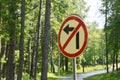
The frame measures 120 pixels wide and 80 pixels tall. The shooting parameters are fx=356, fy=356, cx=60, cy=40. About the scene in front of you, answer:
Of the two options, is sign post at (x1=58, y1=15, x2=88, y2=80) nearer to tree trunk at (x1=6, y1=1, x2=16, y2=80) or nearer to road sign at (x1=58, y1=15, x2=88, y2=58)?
road sign at (x1=58, y1=15, x2=88, y2=58)

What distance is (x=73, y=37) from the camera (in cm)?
684

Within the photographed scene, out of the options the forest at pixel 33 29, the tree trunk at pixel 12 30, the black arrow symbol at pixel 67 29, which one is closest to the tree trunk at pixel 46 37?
the forest at pixel 33 29

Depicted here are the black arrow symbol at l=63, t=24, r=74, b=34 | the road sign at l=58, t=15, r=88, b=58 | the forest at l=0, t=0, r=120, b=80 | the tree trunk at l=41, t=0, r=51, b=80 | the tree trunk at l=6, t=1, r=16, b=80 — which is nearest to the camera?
the road sign at l=58, t=15, r=88, b=58

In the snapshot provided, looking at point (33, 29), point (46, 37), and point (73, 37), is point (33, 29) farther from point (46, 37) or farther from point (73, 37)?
point (73, 37)

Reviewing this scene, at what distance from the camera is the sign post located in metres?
6.73

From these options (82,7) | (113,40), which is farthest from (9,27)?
(82,7)

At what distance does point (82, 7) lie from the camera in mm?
58281

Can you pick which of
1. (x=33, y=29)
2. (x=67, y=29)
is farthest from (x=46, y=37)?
(x=33, y=29)

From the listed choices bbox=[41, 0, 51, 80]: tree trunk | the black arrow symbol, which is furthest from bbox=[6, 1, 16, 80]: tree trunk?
the black arrow symbol

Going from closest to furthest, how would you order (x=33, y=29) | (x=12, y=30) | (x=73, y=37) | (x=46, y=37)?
1. (x=73, y=37)
2. (x=46, y=37)
3. (x=12, y=30)
4. (x=33, y=29)

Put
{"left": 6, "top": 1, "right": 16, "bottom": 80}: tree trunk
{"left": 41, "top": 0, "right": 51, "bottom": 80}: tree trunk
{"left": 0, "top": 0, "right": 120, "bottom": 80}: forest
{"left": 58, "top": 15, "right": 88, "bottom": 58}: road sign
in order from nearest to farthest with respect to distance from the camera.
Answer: {"left": 58, "top": 15, "right": 88, "bottom": 58}: road sign < {"left": 41, "top": 0, "right": 51, "bottom": 80}: tree trunk < {"left": 0, "top": 0, "right": 120, "bottom": 80}: forest < {"left": 6, "top": 1, "right": 16, "bottom": 80}: tree trunk

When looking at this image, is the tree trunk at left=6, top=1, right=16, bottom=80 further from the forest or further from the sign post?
the sign post

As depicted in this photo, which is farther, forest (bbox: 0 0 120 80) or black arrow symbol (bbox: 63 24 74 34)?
forest (bbox: 0 0 120 80)

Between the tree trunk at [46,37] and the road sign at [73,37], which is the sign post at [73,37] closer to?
the road sign at [73,37]
